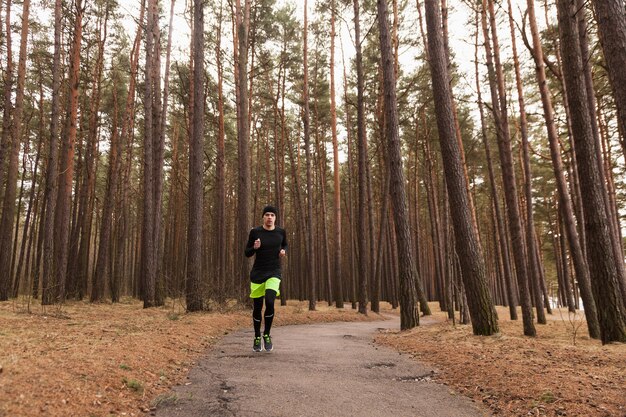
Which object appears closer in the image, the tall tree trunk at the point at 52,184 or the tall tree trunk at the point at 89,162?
the tall tree trunk at the point at 52,184

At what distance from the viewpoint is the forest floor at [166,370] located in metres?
3.25

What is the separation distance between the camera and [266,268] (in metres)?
6.16

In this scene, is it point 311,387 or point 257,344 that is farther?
point 257,344

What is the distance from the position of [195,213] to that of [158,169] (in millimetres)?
4147

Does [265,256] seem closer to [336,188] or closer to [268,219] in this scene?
[268,219]

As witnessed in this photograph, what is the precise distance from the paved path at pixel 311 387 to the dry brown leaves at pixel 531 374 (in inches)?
12.7

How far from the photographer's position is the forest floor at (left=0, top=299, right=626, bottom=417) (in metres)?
3.25

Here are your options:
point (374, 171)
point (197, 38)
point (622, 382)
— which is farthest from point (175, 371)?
point (374, 171)

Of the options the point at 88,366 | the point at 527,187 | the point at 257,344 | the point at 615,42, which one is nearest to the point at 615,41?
the point at 615,42

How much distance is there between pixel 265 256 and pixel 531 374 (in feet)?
12.8

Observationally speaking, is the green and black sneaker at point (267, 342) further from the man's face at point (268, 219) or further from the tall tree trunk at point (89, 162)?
the tall tree trunk at point (89, 162)

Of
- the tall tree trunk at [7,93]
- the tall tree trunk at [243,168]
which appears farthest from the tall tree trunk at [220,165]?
the tall tree trunk at [7,93]

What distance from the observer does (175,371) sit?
4.87 metres

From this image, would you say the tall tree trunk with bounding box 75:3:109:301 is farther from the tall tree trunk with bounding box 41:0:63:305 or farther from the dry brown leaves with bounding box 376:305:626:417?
the dry brown leaves with bounding box 376:305:626:417
